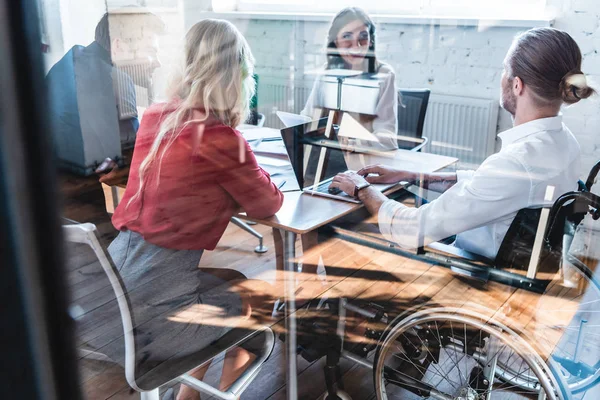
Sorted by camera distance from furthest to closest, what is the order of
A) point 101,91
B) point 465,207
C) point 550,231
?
1. point 465,207
2. point 550,231
3. point 101,91

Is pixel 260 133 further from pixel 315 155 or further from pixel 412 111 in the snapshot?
pixel 412 111

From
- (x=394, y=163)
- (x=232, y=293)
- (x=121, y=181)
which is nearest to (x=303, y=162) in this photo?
(x=394, y=163)

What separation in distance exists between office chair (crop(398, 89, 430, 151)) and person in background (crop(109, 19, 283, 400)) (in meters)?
0.44

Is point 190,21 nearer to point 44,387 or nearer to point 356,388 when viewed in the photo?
point 44,387

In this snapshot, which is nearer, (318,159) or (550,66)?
(550,66)

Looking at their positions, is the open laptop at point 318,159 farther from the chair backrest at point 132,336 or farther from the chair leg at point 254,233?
the chair backrest at point 132,336

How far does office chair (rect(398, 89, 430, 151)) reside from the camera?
1.35 m

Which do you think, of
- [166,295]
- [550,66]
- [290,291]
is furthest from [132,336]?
[550,66]

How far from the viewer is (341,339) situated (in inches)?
53.7

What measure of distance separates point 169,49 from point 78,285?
0.38 m

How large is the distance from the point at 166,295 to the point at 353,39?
675 mm

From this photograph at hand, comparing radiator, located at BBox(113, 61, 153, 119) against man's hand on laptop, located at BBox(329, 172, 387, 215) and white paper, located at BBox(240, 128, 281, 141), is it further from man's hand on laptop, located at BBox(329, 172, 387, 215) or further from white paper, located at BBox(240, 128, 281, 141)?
man's hand on laptop, located at BBox(329, 172, 387, 215)

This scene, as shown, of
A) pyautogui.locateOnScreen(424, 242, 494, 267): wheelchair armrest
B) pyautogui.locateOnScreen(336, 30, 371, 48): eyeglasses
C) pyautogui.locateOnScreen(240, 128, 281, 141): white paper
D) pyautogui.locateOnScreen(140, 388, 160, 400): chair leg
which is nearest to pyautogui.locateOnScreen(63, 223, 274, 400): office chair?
pyautogui.locateOnScreen(140, 388, 160, 400): chair leg

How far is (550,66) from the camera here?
0.97 metres
